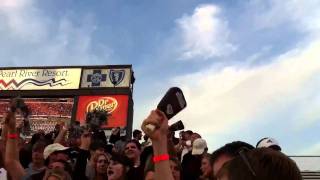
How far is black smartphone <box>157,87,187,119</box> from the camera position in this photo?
2428 mm

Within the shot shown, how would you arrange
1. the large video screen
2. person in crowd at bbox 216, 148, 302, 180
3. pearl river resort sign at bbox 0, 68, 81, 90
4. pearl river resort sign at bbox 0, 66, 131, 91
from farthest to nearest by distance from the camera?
pearl river resort sign at bbox 0, 68, 81, 90 < pearl river resort sign at bbox 0, 66, 131, 91 < the large video screen < person in crowd at bbox 216, 148, 302, 180

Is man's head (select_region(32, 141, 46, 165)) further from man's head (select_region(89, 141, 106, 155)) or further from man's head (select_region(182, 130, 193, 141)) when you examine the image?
man's head (select_region(182, 130, 193, 141))

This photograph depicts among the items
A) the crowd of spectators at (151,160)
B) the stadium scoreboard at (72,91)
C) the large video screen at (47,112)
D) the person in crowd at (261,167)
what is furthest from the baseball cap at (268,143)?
the large video screen at (47,112)

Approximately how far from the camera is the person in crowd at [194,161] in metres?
6.23

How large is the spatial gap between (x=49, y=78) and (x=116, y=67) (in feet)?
13.2

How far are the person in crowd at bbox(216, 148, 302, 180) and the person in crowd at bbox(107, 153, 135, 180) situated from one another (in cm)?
365

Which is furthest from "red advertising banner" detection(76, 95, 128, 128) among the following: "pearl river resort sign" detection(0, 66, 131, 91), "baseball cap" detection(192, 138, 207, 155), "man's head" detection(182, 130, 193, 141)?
A: "baseball cap" detection(192, 138, 207, 155)

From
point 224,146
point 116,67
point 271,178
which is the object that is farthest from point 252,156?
point 116,67

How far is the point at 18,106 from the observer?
191 inches

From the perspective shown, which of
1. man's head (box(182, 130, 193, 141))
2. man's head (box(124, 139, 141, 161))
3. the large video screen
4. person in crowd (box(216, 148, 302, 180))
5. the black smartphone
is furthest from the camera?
the large video screen

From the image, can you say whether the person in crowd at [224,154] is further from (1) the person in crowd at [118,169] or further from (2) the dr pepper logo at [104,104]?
(2) the dr pepper logo at [104,104]

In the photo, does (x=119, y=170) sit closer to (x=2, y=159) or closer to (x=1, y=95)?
(x=2, y=159)

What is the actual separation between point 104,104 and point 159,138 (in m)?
22.1

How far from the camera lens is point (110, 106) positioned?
2414cm
